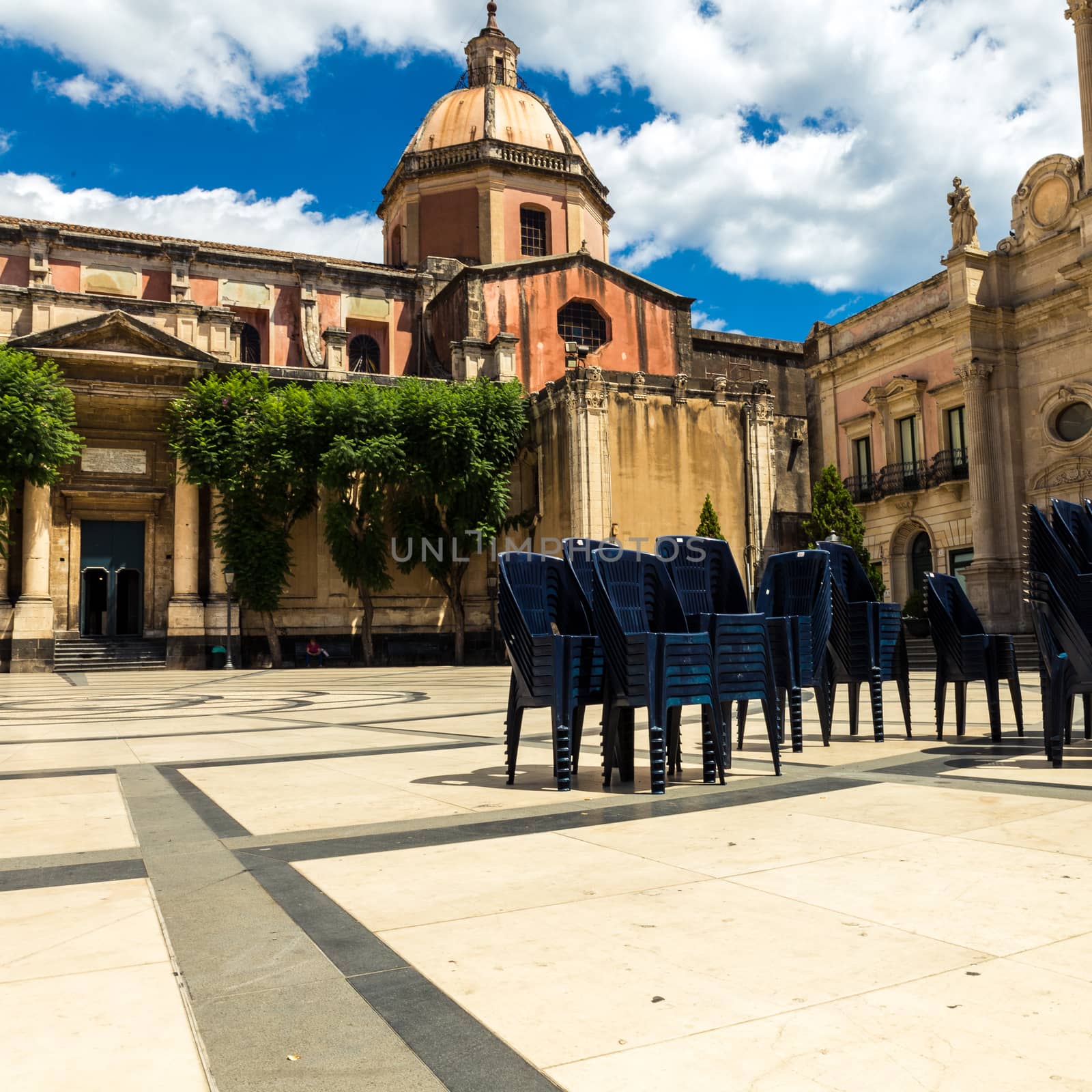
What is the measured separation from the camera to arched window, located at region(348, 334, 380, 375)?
122 ft

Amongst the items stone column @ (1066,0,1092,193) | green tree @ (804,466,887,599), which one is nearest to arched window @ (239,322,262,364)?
green tree @ (804,466,887,599)

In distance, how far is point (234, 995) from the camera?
2.37 m

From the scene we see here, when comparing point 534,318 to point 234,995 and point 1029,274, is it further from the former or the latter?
point 234,995

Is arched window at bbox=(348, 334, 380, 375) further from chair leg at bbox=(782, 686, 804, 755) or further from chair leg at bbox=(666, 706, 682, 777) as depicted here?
chair leg at bbox=(666, 706, 682, 777)

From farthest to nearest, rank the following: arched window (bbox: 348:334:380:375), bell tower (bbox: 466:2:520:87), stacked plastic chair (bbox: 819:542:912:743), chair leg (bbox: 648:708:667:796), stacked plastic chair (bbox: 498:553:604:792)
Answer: bell tower (bbox: 466:2:520:87) → arched window (bbox: 348:334:380:375) → stacked plastic chair (bbox: 819:542:912:743) → stacked plastic chair (bbox: 498:553:604:792) → chair leg (bbox: 648:708:667:796)

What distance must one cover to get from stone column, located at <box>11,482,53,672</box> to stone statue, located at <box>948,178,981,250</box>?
91.3ft

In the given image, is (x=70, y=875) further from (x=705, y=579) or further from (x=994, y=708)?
(x=994, y=708)

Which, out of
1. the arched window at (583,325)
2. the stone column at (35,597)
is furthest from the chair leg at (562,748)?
the arched window at (583,325)

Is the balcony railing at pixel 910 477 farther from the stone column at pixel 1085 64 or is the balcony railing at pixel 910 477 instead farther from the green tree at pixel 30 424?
the green tree at pixel 30 424

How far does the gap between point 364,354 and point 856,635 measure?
1267 inches

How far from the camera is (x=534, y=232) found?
38281mm

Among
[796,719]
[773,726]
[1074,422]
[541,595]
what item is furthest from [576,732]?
[1074,422]

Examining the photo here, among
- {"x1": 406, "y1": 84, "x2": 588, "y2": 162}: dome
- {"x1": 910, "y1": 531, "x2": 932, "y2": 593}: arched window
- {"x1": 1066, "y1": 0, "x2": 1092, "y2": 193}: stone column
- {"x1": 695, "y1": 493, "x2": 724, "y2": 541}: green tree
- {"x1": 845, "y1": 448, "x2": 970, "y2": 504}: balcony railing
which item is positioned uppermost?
{"x1": 406, "y1": 84, "x2": 588, "y2": 162}: dome

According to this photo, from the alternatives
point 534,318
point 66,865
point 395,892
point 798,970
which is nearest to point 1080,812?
point 798,970
